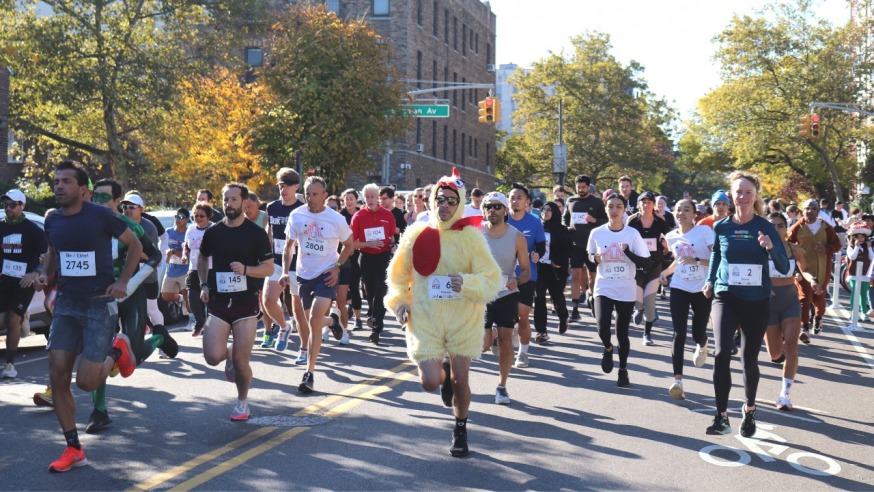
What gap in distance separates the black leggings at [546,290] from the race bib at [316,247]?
4.17 metres

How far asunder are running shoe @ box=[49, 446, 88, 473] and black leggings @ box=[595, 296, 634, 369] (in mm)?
5391

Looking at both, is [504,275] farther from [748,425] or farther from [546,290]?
[546,290]

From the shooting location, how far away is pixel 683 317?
9.98m

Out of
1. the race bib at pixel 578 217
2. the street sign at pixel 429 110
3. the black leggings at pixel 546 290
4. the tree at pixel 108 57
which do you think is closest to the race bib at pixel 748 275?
the black leggings at pixel 546 290

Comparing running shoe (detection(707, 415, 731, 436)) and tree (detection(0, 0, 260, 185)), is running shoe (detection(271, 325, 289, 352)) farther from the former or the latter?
tree (detection(0, 0, 260, 185))

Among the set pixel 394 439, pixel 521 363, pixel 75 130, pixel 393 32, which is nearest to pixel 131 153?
pixel 75 130

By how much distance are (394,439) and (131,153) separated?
3974 centimetres

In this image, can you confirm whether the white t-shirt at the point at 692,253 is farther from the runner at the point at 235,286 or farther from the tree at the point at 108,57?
the tree at the point at 108,57

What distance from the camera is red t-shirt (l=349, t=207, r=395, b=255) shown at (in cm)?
1380

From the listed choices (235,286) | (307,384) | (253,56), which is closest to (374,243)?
(307,384)

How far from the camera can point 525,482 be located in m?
6.48

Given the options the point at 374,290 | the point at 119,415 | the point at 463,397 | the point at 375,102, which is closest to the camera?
the point at 463,397

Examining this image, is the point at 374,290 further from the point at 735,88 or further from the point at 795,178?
the point at 795,178

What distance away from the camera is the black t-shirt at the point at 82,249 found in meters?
7.05
